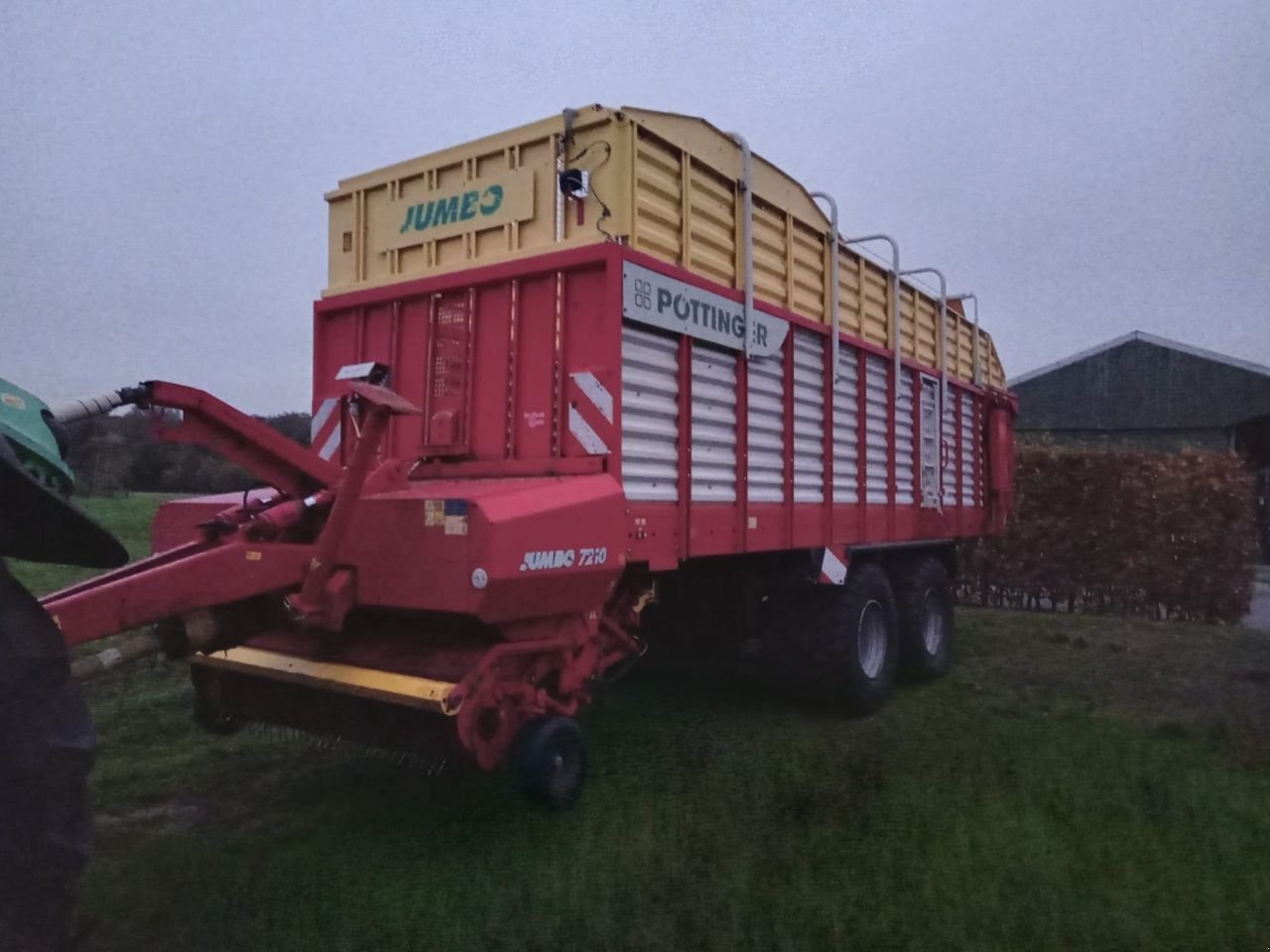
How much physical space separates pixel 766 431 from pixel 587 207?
1650mm

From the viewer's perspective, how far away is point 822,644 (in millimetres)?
5926

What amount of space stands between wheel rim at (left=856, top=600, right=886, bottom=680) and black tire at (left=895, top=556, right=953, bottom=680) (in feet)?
2.20

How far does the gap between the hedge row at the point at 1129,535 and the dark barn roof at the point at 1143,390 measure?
37.8 ft

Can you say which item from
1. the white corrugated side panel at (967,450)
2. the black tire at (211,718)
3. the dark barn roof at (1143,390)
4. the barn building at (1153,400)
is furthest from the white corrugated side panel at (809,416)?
the dark barn roof at (1143,390)

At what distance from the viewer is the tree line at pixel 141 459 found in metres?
2.93

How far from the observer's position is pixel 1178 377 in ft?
78.2

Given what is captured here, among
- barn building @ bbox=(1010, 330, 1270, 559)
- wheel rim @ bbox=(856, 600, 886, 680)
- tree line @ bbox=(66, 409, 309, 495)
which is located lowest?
wheel rim @ bbox=(856, 600, 886, 680)

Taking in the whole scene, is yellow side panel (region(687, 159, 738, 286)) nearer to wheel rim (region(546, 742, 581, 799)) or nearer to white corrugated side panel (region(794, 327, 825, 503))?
white corrugated side panel (region(794, 327, 825, 503))

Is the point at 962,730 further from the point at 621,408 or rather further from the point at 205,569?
the point at 205,569

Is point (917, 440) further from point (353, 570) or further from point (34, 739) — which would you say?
point (34, 739)

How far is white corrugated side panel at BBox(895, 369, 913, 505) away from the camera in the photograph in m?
6.95

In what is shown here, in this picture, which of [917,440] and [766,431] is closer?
[766,431]

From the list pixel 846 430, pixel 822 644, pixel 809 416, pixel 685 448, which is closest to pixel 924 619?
pixel 822 644

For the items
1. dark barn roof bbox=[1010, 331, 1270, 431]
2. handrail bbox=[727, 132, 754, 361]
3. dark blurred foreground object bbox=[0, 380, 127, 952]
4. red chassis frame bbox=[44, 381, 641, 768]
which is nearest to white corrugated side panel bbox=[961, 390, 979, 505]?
handrail bbox=[727, 132, 754, 361]
